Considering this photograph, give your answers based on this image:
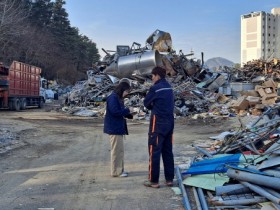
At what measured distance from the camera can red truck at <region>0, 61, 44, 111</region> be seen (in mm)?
25547

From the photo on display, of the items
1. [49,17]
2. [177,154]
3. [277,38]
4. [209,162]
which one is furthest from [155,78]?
[49,17]

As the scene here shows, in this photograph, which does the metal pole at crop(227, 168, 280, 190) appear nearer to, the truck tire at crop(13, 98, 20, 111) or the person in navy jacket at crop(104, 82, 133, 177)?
the person in navy jacket at crop(104, 82, 133, 177)

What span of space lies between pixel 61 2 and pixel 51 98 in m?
36.0

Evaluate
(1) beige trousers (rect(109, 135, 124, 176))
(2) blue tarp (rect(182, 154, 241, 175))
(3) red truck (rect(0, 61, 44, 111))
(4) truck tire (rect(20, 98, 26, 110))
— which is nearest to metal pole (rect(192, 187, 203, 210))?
(2) blue tarp (rect(182, 154, 241, 175))

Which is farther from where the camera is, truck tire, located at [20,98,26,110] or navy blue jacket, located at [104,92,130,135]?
truck tire, located at [20,98,26,110]

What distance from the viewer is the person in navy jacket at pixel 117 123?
22.4 ft

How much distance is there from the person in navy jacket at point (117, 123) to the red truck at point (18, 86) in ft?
66.5

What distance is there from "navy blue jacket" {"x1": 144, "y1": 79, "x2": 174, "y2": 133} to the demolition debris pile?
48.0ft

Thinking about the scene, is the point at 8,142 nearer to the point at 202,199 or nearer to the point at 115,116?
the point at 115,116

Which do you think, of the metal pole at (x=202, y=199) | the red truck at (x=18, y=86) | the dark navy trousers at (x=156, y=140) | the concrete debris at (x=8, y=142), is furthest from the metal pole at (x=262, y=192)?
the red truck at (x=18, y=86)

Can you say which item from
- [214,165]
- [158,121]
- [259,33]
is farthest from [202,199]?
[259,33]

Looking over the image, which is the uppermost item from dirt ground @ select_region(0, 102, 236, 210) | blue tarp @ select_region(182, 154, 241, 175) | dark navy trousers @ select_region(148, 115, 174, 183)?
dark navy trousers @ select_region(148, 115, 174, 183)

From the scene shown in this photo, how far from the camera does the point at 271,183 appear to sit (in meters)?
4.98

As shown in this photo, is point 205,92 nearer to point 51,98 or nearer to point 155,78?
point 155,78
